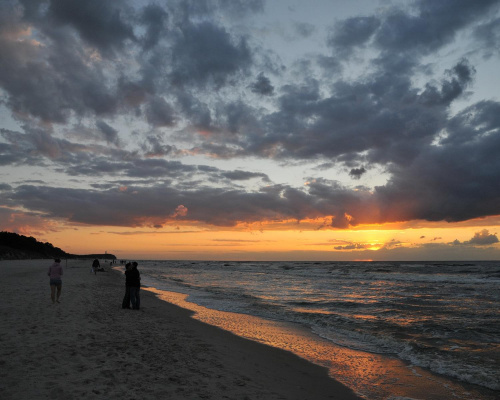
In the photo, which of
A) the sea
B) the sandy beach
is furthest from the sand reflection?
the sandy beach

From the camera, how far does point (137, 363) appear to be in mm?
7797

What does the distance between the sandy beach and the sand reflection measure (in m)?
0.58

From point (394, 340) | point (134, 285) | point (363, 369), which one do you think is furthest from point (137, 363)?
point (394, 340)

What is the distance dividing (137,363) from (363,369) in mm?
6061

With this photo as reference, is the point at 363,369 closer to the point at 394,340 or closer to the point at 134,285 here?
the point at 394,340

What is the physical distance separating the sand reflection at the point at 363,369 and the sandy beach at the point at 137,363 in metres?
0.58

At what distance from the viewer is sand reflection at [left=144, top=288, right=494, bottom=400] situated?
762cm

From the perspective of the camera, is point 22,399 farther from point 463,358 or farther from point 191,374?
point 463,358

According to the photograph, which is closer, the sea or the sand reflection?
the sand reflection

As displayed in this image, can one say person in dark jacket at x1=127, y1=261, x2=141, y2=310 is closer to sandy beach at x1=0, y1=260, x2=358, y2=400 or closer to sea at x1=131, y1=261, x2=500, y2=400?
sandy beach at x1=0, y1=260, x2=358, y2=400

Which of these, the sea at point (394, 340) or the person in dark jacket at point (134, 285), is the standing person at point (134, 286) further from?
the sea at point (394, 340)

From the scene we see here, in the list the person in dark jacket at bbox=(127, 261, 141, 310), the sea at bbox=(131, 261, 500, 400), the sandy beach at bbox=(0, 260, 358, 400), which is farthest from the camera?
the person in dark jacket at bbox=(127, 261, 141, 310)

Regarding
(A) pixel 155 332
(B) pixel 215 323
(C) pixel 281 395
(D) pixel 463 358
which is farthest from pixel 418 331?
(A) pixel 155 332

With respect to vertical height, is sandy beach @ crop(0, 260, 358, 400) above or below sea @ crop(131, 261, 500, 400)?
above
